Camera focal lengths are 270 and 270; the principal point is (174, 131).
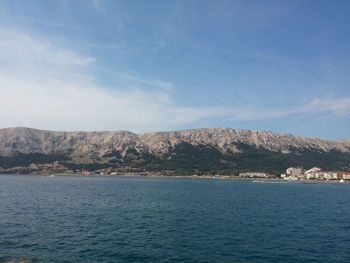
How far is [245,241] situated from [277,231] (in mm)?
10422

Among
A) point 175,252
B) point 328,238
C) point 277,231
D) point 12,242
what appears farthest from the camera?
point 277,231

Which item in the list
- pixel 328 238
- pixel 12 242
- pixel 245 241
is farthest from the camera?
pixel 328 238

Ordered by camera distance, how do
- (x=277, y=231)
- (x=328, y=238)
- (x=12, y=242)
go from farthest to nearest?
1. (x=277, y=231)
2. (x=328, y=238)
3. (x=12, y=242)

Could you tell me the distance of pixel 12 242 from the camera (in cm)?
4012

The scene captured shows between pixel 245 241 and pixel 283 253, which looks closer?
pixel 283 253

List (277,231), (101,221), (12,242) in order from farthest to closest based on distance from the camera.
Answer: (101,221)
(277,231)
(12,242)

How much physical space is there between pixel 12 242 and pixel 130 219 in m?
23.8

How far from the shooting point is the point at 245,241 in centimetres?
4288

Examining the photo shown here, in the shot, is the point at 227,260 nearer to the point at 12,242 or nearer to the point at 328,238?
the point at 328,238

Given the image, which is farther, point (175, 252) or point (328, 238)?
point (328, 238)

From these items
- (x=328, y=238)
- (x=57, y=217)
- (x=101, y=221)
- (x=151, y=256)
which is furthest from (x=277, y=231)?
(x=57, y=217)

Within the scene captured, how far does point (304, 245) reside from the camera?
41.3 meters

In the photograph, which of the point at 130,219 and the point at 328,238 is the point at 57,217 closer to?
the point at 130,219

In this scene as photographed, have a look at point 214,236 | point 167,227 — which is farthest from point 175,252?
point 167,227
